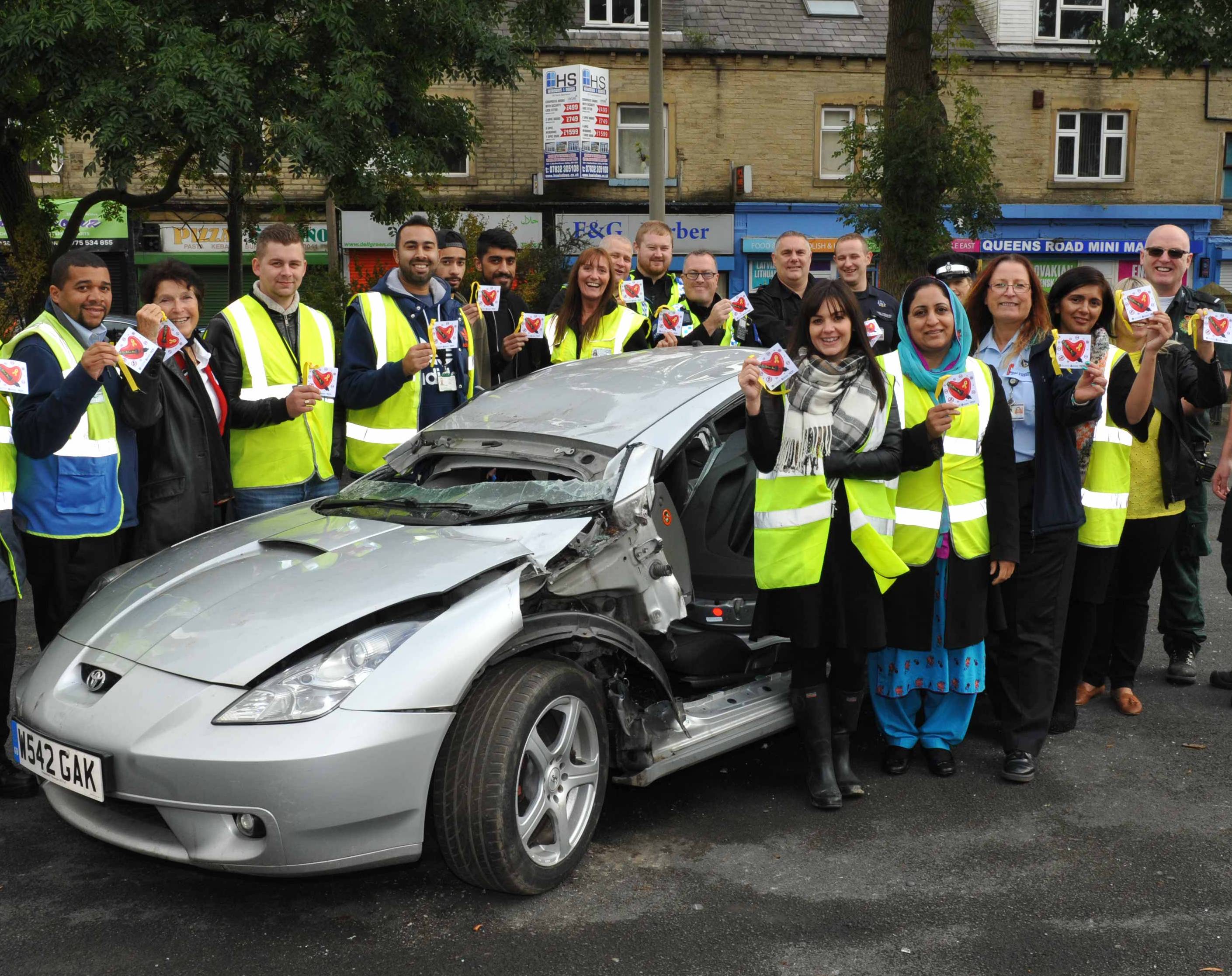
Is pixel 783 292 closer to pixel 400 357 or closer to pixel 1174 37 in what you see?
pixel 400 357

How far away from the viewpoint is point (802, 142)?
24.5 m

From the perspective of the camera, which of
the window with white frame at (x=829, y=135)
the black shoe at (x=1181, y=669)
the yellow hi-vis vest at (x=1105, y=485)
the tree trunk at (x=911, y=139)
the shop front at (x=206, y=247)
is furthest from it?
the window with white frame at (x=829, y=135)

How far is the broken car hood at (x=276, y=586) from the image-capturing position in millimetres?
3447

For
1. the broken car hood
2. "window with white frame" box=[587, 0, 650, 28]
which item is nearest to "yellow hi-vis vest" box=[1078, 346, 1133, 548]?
the broken car hood

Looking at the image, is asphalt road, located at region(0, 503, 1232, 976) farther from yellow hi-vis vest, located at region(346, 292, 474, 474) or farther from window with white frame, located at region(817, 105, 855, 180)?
window with white frame, located at region(817, 105, 855, 180)

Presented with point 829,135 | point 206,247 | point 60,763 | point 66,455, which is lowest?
point 60,763

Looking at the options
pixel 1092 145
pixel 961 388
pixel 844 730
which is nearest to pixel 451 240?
pixel 961 388

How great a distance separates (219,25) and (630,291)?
758 cm

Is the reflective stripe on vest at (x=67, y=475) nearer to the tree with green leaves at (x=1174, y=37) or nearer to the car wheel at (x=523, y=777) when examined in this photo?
the car wheel at (x=523, y=777)

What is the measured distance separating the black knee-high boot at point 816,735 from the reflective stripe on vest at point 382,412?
2.43 m

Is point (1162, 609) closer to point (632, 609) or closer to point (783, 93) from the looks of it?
point (632, 609)

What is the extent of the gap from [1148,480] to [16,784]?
15.6 ft

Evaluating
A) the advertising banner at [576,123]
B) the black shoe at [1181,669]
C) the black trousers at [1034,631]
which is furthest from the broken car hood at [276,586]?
the advertising banner at [576,123]

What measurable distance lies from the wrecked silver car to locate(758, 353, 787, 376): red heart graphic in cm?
45
